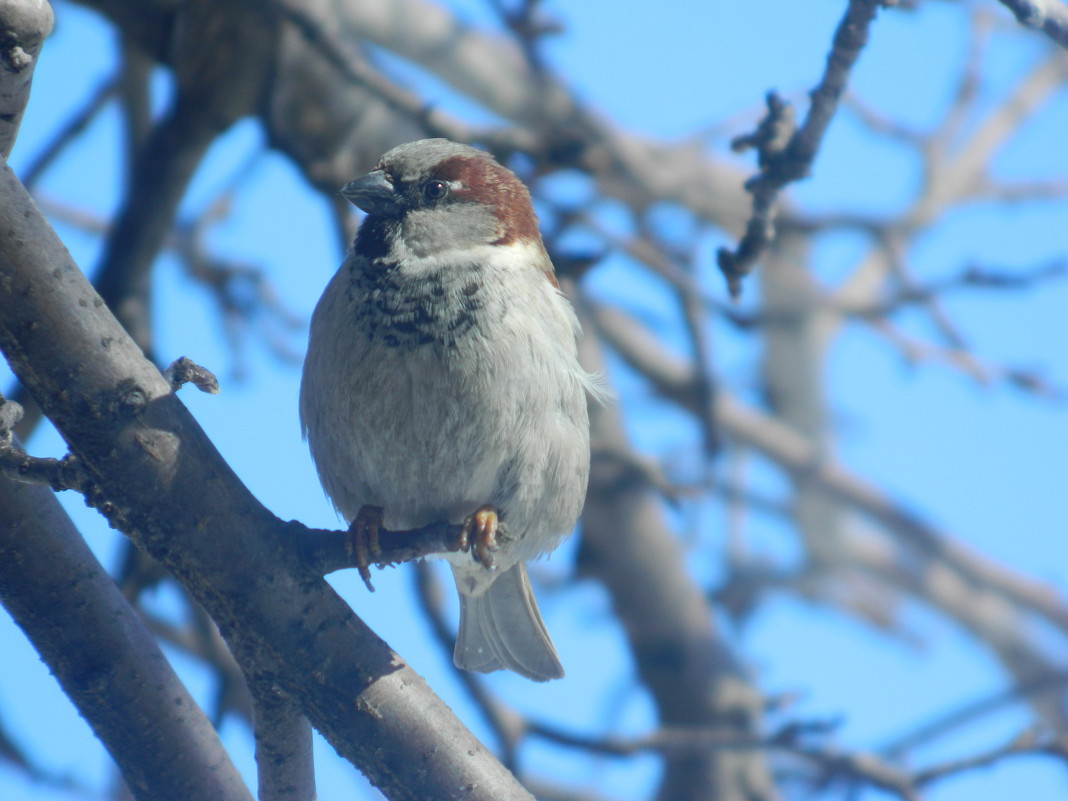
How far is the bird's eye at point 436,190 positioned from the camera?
10.3 feet

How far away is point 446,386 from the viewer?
256cm

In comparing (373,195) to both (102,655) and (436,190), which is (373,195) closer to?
(436,190)

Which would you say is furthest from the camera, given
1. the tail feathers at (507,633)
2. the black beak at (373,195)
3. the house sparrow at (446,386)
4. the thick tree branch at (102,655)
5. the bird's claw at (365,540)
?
the tail feathers at (507,633)

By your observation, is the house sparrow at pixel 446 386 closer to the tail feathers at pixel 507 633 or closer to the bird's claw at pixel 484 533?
the bird's claw at pixel 484 533

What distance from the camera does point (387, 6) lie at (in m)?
4.96

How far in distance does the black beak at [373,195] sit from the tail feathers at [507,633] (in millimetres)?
1134

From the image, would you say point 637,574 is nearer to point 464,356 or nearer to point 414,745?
point 464,356

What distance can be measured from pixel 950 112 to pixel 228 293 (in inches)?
210

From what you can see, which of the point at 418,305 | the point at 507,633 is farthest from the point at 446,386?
the point at 507,633

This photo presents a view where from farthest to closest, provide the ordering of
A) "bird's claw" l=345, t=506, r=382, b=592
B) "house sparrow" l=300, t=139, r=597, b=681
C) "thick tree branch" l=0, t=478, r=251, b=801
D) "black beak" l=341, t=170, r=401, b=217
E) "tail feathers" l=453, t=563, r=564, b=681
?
1. "tail feathers" l=453, t=563, r=564, b=681
2. "black beak" l=341, t=170, r=401, b=217
3. "house sparrow" l=300, t=139, r=597, b=681
4. "bird's claw" l=345, t=506, r=382, b=592
5. "thick tree branch" l=0, t=478, r=251, b=801

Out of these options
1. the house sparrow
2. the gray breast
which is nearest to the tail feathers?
the house sparrow

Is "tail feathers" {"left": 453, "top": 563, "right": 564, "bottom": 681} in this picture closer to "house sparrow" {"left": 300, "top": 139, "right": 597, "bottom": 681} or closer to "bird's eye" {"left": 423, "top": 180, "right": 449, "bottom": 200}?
"house sparrow" {"left": 300, "top": 139, "right": 597, "bottom": 681}

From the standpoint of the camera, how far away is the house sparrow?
2584 millimetres

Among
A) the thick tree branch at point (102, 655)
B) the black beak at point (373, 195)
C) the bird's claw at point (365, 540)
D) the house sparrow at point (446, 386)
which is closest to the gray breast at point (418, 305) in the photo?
the house sparrow at point (446, 386)
